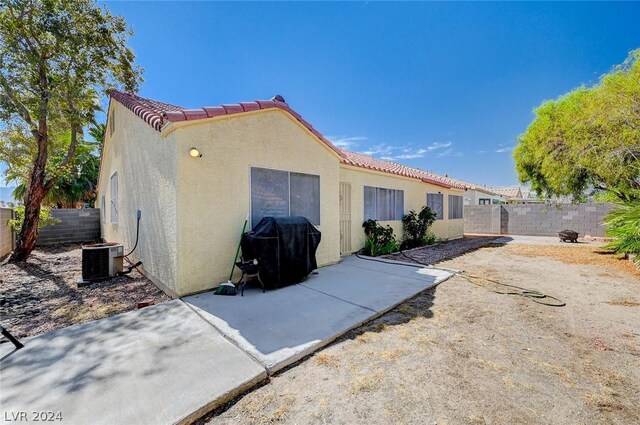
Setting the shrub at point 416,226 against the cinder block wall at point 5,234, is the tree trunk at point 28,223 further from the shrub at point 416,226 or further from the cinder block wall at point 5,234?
the shrub at point 416,226

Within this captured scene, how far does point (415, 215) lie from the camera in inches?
464

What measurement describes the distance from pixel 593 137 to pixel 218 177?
461 inches

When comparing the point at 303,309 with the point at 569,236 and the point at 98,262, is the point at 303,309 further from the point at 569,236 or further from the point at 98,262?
the point at 569,236

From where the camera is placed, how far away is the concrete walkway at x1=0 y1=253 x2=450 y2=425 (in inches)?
→ 88.8

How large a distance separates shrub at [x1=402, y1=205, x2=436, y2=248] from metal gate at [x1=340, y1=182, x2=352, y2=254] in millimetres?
3475

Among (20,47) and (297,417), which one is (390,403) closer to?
(297,417)

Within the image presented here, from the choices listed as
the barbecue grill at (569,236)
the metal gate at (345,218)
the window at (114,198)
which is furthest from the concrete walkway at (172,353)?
the barbecue grill at (569,236)

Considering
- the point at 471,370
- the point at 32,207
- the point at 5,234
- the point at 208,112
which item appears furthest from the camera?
the point at 5,234

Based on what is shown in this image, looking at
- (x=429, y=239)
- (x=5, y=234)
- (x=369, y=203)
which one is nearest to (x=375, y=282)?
(x=369, y=203)

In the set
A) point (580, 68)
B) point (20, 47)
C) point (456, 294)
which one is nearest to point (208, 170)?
point (456, 294)

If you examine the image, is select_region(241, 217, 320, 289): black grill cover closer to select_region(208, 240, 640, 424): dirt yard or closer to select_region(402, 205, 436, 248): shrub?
select_region(208, 240, 640, 424): dirt yard

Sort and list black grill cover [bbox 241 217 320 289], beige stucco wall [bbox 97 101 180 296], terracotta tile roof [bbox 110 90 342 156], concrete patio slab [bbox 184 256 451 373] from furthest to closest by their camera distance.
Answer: black grill cover [bbox 241 217 320 289], beige stucco wall [bbox 97 101 180 296], terracotta tile roof [bbox 110 90 342 156], concrete patio slab [bbox 184 256 451 373]

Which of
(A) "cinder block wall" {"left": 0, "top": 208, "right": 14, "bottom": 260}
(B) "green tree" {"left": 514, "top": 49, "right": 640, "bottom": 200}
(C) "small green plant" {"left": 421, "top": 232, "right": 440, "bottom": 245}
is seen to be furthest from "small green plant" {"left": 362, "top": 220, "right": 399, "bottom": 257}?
(A) "cinder block wall" {"left": 0, "top": 208, "right": 14, "bottom": 260}

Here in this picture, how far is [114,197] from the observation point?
392 inches
